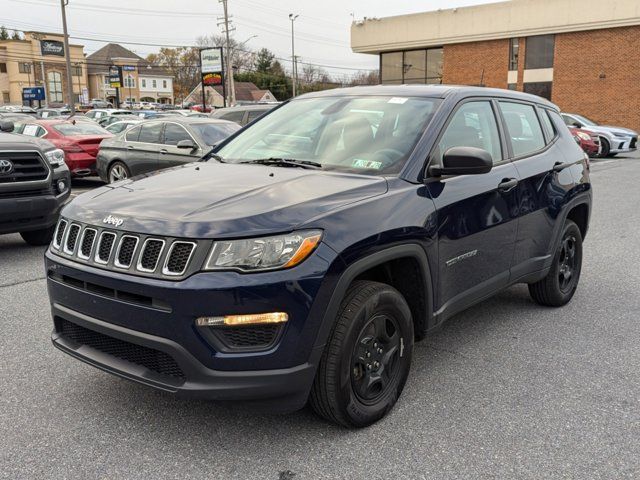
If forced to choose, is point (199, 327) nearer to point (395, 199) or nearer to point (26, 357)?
point (395, 199)

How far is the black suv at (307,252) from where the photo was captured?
2625mm

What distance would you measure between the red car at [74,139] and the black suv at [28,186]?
5972 mm

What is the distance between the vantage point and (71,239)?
3.10 meters

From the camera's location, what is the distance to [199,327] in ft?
8.48

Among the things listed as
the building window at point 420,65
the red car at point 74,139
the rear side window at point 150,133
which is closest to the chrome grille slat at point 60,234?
the rear side window at point 150,133

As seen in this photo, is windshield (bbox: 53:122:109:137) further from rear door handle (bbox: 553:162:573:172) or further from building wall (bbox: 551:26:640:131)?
building wall (bbox: 551:26:640:131)

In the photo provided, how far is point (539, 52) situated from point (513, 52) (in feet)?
5.10

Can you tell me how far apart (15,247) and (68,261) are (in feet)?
16.8

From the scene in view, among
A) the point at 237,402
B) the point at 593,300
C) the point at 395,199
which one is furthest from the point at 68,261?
the point at 593,300

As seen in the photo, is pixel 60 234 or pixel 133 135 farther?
pixel 133 135

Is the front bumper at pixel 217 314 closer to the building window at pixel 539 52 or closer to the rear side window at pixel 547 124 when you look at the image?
the rear side window at pixel 547 124

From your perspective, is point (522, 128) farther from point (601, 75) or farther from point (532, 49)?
point (532, 49)

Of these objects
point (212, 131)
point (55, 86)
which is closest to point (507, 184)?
point (212, 131)

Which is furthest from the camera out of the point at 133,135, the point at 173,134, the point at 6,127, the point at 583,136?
the point at 583,136
